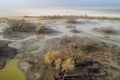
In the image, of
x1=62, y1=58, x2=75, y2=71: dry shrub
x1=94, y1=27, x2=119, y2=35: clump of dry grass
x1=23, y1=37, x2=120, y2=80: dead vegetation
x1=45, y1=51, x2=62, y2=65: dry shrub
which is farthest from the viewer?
x1=94, y1=27, x2=119, y2=35: clump of dry grass

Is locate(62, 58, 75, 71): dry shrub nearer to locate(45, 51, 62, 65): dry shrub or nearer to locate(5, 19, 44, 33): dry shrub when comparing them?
locate(45, 51, 62, 65): dry shrub

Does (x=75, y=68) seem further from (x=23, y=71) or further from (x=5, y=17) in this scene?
(x=5, y=17)

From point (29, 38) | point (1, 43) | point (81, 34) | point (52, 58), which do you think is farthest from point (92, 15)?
point (52, 58)

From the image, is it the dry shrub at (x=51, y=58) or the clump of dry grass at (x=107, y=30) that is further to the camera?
the clump of dry grass at (x=107, y=30)

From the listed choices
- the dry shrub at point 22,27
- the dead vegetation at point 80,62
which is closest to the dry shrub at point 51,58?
the dead vegetation at point 80,62

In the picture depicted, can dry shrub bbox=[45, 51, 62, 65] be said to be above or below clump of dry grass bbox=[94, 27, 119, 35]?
below

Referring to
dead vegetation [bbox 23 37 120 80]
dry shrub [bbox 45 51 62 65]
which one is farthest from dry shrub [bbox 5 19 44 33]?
dry shrub [bbox 45 51 62 65]

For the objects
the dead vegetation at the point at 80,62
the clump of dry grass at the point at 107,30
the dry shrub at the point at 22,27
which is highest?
the dry shrub at the point at 22,27

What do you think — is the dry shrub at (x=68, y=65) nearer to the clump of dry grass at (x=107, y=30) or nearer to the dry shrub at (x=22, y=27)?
the dry shrub at (x=22, y=27)

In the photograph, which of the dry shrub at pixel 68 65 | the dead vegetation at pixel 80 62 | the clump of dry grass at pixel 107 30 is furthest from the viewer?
the clump of dry grass at pixel 107 30

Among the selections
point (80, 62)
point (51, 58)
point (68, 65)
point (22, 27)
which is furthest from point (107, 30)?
point (68, 65)

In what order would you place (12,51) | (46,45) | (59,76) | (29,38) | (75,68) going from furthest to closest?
(29,38), (46,45), (12,51), (75,68), (59,76)
